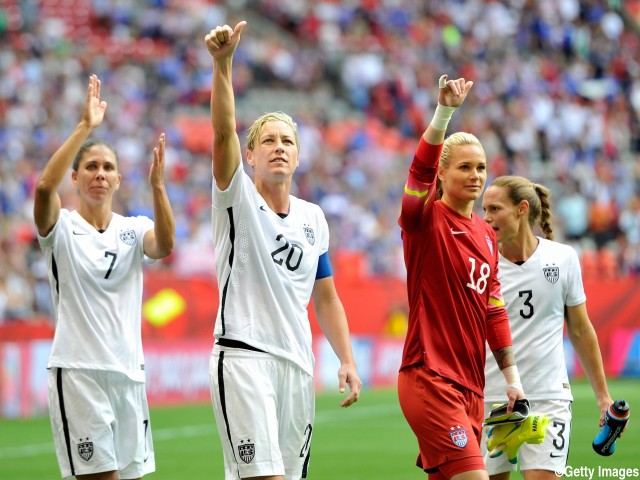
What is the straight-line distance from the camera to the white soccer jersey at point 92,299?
281 inches

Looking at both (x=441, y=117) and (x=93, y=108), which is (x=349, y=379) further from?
(x=93, y=108)

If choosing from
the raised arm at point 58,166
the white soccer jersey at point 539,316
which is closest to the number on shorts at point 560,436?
the white soccer jersey at point 539,316

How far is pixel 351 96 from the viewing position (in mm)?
30469

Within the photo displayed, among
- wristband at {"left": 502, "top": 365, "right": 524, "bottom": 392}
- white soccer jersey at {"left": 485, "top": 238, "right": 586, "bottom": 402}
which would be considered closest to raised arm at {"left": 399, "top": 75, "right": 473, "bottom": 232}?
wristband at {"left": 502, "top": 365, "right": 524, "bottom": 392}

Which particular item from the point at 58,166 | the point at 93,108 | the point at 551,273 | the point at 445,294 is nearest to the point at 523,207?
the point at 551,273

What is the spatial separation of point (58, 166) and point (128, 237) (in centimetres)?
82

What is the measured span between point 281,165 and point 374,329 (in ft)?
47.5

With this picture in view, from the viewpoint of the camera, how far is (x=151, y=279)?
17219 millimetres

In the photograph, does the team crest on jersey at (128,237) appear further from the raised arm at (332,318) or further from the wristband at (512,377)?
the wristband at (512,377)

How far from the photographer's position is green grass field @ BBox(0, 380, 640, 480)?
1166 cm

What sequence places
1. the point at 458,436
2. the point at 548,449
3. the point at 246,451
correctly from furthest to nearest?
the point at 548,449 < the point at 458,436 < the point at 246,451

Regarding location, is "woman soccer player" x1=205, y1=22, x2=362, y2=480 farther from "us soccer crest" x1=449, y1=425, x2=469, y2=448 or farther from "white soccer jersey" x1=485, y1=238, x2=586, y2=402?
"white soccer jersey" x1=485, y1=238, x2=586, y2=402

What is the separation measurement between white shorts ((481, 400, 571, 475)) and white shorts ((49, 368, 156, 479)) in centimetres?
212

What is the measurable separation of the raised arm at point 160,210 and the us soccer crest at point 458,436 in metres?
2.10
